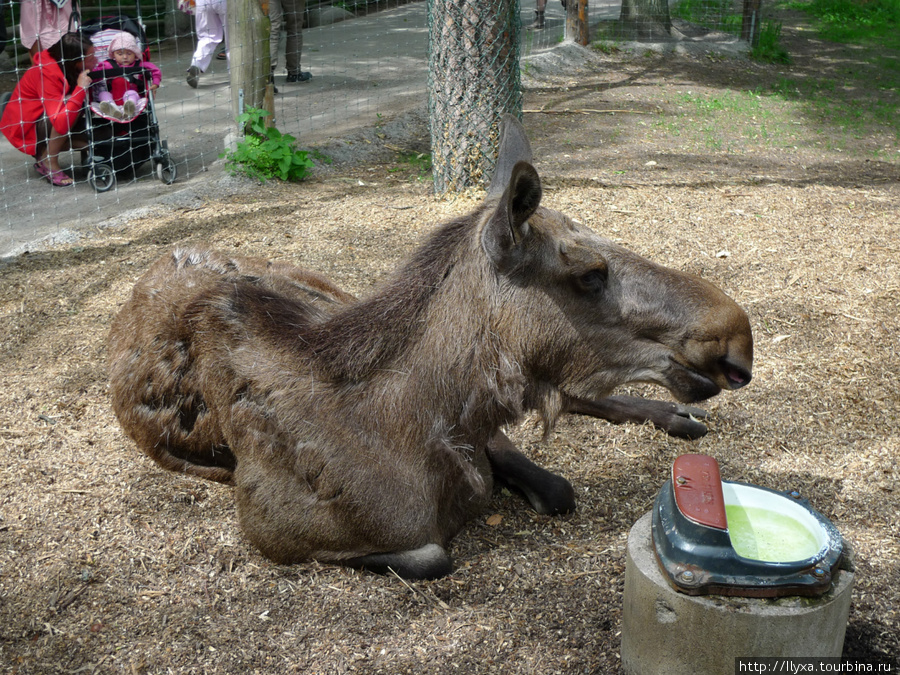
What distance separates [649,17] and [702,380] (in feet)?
44.3

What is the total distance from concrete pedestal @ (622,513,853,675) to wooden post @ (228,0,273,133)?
21.7ft

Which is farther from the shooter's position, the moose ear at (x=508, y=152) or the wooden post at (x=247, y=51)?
the wooden post at (x=247, y=51)

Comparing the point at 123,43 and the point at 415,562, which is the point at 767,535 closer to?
the point at 415,562

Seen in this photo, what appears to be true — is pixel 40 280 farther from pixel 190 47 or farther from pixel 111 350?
pixel 190 47

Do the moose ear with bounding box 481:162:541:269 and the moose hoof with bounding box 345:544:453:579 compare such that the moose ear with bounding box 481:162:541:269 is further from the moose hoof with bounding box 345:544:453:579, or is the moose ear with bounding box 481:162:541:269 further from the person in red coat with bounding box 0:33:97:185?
the person in red coat with bounding box 0:33:97:185

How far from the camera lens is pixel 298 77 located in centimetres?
1192

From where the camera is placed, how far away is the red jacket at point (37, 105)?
26.7 ft

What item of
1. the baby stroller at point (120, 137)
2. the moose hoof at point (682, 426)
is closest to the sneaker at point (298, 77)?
the baby stroller at point (120, 137)

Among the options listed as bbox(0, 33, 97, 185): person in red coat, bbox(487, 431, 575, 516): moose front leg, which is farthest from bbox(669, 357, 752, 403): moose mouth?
bbox(0, 33, 97, 185): person in red coat

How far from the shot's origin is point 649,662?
8.70ft

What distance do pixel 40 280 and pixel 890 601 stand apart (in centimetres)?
575

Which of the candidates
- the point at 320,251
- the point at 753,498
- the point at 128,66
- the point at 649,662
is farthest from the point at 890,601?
the point at 128,66

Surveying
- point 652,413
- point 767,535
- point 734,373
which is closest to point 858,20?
point 652,413

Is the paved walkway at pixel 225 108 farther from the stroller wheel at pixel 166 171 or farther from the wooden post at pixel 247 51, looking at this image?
the wooden post at pixel 247 51
